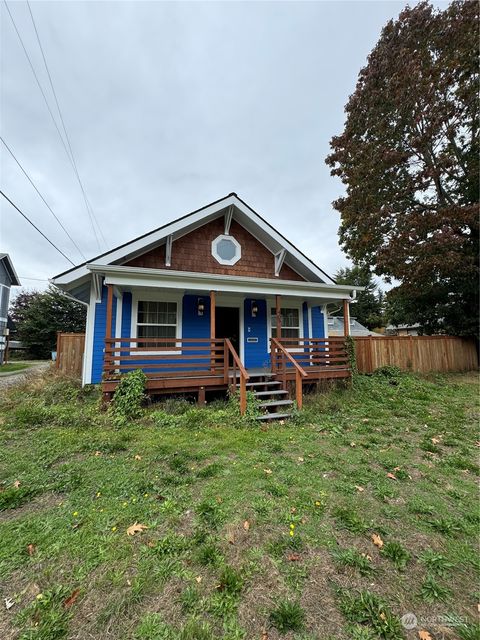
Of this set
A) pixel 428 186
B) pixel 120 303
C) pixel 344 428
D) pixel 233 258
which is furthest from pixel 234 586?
pixel 428 186

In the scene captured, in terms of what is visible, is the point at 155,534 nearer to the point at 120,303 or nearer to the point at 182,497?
the point at 182,497

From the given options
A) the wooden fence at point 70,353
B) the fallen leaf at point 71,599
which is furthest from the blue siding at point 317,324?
the fallen leaf at point 71,599

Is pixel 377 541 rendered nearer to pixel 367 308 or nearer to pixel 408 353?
pixel 408 353

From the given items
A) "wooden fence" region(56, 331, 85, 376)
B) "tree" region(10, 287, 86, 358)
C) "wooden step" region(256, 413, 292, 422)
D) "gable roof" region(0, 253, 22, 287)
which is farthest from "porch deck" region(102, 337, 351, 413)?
"tree" region(10, 287, 86, 358)

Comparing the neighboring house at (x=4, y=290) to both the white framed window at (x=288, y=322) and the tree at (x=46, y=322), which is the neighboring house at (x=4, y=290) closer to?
the tree at (x=46, y=322)

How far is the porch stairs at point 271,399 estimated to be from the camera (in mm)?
6162

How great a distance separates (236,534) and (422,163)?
17.3m

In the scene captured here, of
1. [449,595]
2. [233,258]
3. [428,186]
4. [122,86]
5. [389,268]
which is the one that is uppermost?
[122,86]

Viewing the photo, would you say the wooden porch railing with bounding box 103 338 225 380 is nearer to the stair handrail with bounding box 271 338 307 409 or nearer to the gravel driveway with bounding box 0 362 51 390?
the stair handrail with bounding box 271 338 307 409

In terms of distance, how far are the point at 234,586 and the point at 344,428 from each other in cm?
410

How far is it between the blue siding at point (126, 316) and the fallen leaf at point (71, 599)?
6.89 metres

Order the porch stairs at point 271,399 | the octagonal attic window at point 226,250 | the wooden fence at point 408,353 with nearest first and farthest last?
the porch stairs at point 271,399, the octagonal attic window at point 226,250, the wooden fence at point 408,353

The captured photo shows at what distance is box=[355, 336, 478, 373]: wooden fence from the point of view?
39.5ft

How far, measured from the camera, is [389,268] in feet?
45.6
